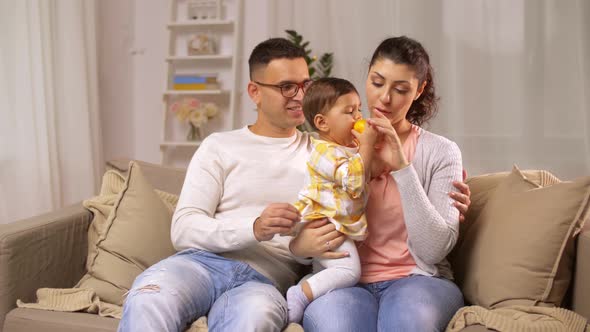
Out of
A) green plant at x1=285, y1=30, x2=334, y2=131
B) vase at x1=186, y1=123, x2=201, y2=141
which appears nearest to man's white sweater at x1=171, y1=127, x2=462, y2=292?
green plant at x1=285, y1=30, x2=334, y2=131

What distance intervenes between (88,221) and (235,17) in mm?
2738

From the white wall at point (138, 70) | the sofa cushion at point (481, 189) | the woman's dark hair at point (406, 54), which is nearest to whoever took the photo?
the woman's dark hair at point (406, 54)

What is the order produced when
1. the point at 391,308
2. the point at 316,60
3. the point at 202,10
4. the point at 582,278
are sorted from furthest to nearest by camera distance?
the point at 202,10 → the point at 316,60 → the point at 582,278 → the point at 391,308

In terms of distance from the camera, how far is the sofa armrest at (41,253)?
1821 mm

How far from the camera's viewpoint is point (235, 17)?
459 centimetres

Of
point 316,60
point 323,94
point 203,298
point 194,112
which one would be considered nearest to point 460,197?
point 323,94

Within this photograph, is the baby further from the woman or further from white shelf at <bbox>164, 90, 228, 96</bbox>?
white shelf at <bbox>164, 90, 228, 96</bbox>

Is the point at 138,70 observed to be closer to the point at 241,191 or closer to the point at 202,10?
the point at 202,10

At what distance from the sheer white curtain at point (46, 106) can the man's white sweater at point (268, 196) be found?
159cm

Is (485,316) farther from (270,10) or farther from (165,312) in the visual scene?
(270,10)

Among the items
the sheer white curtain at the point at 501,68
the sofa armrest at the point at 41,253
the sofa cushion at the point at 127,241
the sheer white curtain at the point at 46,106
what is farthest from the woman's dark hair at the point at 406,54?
the sheer white curtain at the point at 501,68

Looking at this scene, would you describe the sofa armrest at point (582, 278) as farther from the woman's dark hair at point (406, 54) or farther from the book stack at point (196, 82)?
the book stack at point (196, 82)

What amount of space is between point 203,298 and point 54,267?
0.61 m

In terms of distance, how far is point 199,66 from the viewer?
4.78 metres
